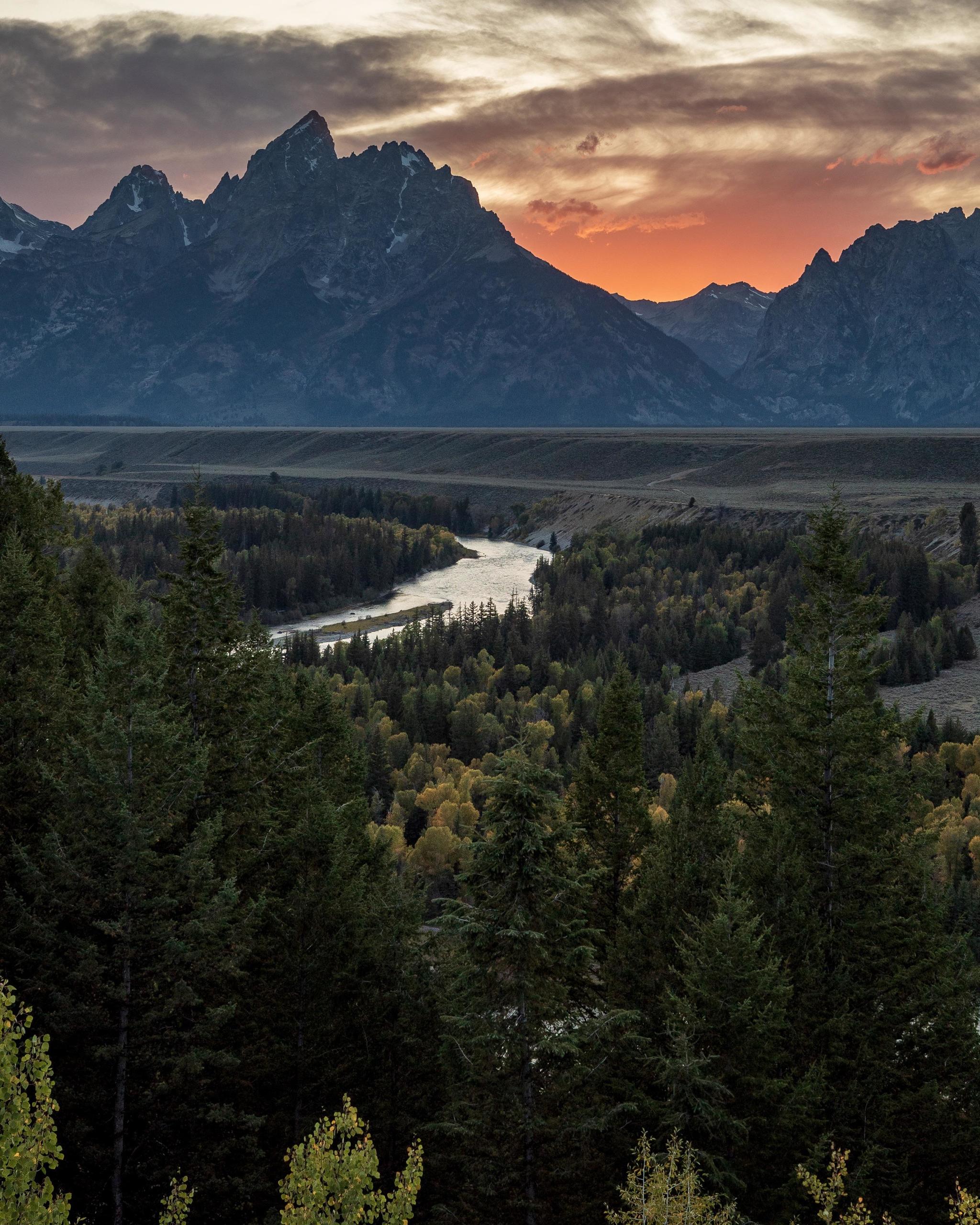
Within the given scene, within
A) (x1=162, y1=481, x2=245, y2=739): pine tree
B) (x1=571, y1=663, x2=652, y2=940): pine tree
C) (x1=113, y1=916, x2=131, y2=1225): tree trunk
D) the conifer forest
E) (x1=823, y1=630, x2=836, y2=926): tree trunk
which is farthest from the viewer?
(x1=571, y1=663, x2=652, y2=940): pine tree

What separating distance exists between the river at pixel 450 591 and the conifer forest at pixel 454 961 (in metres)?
101

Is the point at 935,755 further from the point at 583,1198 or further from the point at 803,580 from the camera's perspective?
the point at 583,1198

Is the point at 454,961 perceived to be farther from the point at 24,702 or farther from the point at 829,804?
the point at 24,702

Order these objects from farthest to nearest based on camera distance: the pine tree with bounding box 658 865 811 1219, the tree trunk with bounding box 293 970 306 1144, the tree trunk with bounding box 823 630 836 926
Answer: the tree trunk with bounding box 823 630 836 926 < the tree trunk with bounding box 293 970 306 1144 < the pine tree with bounding box 658 865 811 1219

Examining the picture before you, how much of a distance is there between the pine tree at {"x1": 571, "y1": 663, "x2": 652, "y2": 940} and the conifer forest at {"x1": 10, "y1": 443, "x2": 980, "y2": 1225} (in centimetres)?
10

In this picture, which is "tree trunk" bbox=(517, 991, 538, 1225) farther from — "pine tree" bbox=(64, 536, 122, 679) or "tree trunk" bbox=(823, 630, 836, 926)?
"pine tree" bbox=(64, 536, 122, 679)

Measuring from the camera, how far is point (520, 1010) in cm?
2186

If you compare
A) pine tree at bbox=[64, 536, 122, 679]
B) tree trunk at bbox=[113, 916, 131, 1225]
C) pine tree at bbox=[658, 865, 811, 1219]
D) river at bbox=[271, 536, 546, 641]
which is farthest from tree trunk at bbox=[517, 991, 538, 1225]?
river at bbox=[271, 536, 546, 641]

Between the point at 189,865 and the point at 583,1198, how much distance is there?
11.0 metres

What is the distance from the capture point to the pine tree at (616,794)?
35.9m

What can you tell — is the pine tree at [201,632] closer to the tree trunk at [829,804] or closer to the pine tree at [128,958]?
the pine tree at [128,958]

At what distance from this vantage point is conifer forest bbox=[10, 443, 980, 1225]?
21.7 m

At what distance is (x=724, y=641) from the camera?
115812 mm

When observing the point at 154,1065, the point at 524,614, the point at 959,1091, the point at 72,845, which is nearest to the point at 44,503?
the point at 72,845
